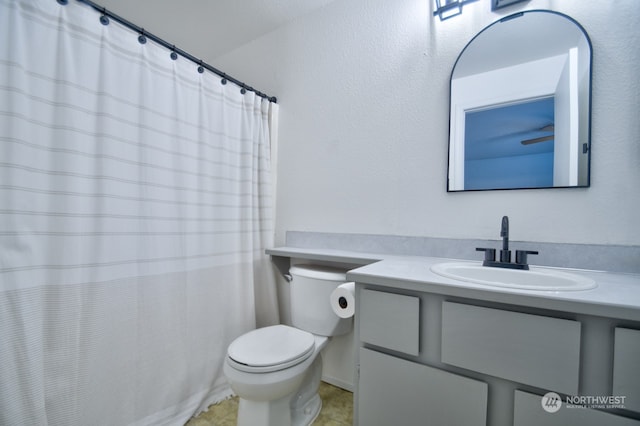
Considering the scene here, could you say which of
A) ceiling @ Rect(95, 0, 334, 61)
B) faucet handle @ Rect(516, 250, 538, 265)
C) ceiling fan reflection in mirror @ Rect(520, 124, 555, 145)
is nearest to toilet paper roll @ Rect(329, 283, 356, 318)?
faucet handle @ Rect(516, 250, 538, 265)

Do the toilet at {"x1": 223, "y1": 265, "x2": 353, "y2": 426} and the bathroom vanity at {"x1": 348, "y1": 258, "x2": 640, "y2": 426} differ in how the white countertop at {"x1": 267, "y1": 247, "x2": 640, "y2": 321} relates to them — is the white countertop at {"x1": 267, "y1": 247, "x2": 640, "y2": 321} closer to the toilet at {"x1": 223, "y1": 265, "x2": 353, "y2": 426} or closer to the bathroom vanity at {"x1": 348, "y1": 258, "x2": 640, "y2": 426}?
the bathroom vanity at {"x1": 348, "y1": 258, "x2": 640, "y2": 426}

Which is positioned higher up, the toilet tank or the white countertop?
the white countertop

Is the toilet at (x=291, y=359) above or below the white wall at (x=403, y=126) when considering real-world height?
below

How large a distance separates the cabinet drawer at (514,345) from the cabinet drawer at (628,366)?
0.07 m

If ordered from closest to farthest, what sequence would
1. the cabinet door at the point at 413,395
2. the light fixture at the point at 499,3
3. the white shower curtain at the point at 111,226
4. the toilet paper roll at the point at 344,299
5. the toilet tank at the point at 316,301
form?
1. the cabinet door at the point at 413,395
2. the white shower curtain at the point at 111,226
3. the toilet paper roll at the point at 344,299
4. the light fixture at the point at 499,3
5. the toilet tank at the point at 316,301

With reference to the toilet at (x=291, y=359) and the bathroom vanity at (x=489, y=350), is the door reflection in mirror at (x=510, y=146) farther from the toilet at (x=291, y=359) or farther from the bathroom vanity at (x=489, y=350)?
the toilet at (x=291, y=359)

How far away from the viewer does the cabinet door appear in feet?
2.47

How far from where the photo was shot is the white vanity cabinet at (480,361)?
0.62 metres

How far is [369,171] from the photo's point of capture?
1.51m

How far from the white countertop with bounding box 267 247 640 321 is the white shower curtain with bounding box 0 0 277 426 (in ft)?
3.20

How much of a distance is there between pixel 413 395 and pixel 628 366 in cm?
53

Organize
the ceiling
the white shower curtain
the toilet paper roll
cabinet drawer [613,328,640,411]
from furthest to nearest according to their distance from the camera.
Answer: the ceiling
the toilet paper roll
the white shower curtain
cabinet drawer [613,328,640,411]

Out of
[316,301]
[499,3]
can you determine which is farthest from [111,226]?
[499,3]

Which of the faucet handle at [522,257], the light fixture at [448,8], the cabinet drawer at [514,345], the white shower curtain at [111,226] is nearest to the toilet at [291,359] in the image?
the white shower curtain at [111,226]
